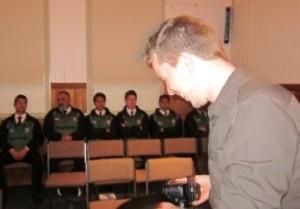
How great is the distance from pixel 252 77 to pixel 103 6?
20.7 ft

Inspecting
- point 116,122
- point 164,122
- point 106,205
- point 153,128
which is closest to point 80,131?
point 116,122

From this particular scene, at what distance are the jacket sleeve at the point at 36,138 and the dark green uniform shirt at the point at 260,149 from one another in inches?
204

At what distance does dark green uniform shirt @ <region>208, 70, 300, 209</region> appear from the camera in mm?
919

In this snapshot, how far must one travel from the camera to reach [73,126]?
6223 mm

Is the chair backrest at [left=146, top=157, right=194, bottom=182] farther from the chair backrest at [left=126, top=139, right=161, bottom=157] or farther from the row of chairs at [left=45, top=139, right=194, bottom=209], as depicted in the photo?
the chair backrest at [left=126, top=139, right=161, bottom=157]

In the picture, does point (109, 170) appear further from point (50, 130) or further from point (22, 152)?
point (50, 130)

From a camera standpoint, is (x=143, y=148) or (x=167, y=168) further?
(x=143, y=148)

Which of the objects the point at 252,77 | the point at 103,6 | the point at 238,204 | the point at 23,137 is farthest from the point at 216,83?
the point at 103,6

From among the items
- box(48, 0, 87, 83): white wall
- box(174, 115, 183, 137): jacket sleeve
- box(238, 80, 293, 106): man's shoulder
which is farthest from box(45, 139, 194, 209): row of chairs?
box(238, 80, 293, 106): man's shoulder

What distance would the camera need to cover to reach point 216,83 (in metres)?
1.12

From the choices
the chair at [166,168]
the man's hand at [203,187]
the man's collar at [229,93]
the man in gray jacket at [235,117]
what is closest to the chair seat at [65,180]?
the chair at [166,168]

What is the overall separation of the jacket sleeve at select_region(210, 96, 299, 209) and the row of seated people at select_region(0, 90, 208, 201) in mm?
4955

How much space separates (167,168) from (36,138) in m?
2.54

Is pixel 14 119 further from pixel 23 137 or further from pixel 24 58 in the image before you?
pixel 24 58
